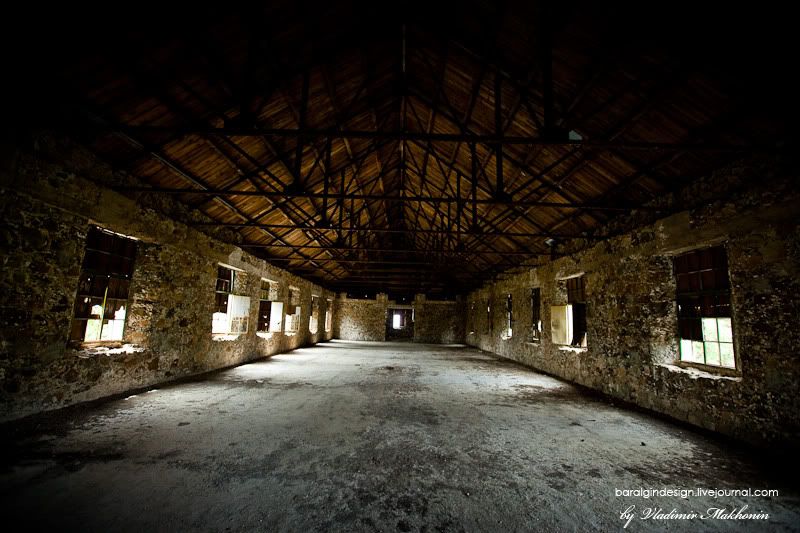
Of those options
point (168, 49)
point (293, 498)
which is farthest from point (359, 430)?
point (168, 49)

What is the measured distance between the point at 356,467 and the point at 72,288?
201 inches

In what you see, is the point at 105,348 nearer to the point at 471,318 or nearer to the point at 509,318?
the point at 509,318

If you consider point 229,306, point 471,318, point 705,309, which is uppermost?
point 705,309

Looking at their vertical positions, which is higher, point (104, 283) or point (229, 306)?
point (104, 283)

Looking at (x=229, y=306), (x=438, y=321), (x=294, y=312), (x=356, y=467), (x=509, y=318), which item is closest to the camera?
(x=356, y=467)

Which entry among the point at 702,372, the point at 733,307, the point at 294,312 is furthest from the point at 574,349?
the point at 294,312

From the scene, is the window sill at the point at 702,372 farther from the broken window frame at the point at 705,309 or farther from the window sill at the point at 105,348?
the window sill at the point at 105,348

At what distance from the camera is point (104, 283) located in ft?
19.1

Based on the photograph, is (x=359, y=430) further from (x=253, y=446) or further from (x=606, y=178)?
(x=606, y=178)

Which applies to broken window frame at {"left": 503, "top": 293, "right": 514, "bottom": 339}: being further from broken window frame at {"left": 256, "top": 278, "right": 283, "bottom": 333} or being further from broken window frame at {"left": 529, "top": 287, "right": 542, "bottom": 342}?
broken window frame at {"left": 256, "top": 278, "right": 283, "bottom": 333}

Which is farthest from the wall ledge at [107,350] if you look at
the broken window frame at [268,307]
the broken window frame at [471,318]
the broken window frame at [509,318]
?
the broken window frame at [471,318]

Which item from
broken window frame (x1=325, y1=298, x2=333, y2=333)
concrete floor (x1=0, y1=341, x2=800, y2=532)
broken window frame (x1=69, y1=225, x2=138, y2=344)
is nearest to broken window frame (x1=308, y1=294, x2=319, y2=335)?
broken window frame (x1=325, y1=298, x2=333, y2=333)

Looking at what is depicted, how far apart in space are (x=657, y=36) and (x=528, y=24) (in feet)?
5.30

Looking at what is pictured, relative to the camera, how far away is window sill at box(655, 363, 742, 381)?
4.72 metres
